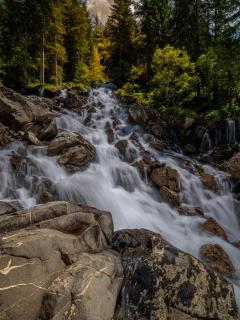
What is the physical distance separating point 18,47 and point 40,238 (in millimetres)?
26826

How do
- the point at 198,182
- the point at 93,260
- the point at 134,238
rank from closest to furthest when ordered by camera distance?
1. the point at 93,260
2. the point at 134,238
3. the point at 198,182

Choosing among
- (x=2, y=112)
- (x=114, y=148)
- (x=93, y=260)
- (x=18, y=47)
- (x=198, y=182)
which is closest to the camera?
(x=93, y=260)

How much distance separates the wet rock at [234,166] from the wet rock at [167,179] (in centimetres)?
393

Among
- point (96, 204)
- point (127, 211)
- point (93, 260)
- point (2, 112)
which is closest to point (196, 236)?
point (127, 211)

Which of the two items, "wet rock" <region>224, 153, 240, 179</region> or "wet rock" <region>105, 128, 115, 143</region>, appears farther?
"wet rock" <region>105, 128, 115, 143</region>

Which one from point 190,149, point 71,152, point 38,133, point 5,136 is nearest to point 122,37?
point 190,149

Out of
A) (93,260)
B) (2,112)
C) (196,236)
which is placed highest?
(2,112)

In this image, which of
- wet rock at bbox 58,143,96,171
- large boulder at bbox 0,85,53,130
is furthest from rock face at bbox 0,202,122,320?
large boulder at bbox 0,85,53,130

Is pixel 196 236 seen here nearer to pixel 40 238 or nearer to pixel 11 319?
pixel 40 238

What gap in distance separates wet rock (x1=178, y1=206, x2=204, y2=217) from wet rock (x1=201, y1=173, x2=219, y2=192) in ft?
8.18

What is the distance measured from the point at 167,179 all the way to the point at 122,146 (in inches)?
184

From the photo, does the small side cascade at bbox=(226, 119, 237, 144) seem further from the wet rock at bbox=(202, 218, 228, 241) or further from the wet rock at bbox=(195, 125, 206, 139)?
the wet rock at bbox=(202, 218, 228, 241)

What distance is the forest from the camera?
2350 cm

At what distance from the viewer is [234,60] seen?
67.7 ft
